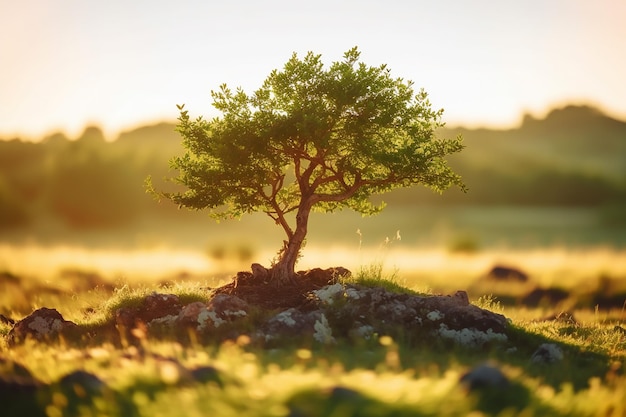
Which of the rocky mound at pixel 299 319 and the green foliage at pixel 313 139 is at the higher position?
the green foliage at pixel 313 139

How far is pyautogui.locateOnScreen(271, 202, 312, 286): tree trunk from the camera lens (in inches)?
920

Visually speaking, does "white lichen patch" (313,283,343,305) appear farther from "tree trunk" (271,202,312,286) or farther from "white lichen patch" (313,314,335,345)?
"tree trunk" (271,202,312,286)

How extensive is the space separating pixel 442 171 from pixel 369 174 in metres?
2.62

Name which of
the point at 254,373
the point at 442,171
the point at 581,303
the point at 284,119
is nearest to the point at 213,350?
the point at 254,373

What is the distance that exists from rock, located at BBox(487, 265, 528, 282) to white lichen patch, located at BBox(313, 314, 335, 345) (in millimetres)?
16383

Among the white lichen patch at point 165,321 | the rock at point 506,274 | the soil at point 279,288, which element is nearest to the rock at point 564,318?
the rock at point 506,274

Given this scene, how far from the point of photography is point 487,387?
1055 cm

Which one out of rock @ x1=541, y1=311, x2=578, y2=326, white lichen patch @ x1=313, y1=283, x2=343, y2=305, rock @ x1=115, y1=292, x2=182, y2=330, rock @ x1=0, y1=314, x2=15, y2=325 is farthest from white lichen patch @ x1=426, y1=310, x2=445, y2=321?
rock @ x1=0, y1=314, x2=15, y2=325

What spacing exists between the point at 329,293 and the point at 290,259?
310 cm

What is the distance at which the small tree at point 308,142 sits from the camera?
22.2 m

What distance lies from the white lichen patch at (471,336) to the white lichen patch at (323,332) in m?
3.28

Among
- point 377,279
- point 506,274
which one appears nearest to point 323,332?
point 377,279

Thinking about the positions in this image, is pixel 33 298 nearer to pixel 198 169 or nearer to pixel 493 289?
pixel 198 169

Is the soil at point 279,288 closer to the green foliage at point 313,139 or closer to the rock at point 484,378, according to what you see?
the green foliage at point 313,139
